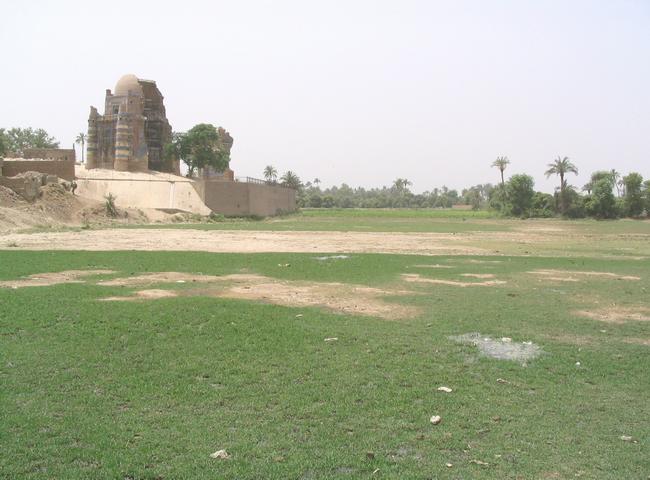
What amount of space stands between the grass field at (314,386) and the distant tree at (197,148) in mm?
60972

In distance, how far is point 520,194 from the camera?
97312 mm

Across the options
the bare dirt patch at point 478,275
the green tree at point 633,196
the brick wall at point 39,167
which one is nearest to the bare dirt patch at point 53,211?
the brick wall at point 39,167

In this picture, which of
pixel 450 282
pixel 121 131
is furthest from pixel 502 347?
pixel 121 131

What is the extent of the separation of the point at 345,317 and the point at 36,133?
103002 mm

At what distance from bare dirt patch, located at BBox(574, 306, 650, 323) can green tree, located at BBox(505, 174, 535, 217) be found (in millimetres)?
86701

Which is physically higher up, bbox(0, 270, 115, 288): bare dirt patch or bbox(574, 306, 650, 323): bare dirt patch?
bbox(0, 270, 115, 288): bare dirt patch

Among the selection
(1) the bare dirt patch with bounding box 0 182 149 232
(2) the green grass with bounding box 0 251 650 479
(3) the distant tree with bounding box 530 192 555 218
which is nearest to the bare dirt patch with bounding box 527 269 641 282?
(2) the green grass with bounding box 0 251 650 479

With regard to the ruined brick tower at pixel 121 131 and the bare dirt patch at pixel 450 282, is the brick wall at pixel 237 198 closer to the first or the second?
the ruined brick tower at pixel 121 131

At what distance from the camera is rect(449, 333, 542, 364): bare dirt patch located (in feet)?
30.2

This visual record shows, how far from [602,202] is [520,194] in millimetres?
12450

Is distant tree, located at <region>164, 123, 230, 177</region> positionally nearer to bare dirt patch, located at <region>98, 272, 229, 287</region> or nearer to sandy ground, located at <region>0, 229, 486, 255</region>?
sandy ground, located at <region>0, 229, 486, 255</region>

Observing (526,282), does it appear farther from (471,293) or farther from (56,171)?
(56,171)

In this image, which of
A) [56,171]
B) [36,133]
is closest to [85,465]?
[56,171]

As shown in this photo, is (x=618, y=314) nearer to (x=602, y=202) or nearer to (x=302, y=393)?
(x=302, y=393)
